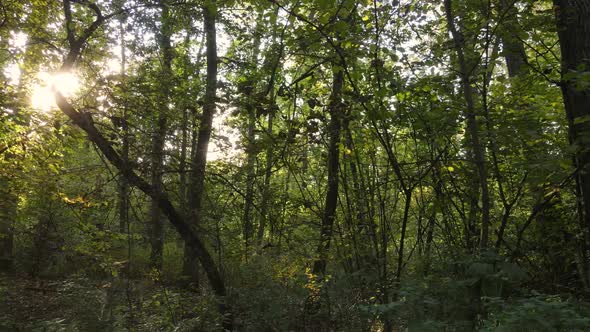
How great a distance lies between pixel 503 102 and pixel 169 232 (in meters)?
9.16

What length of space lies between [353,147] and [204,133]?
183 inches

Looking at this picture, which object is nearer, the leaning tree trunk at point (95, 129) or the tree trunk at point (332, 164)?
the tree trunk at point (332, 164)

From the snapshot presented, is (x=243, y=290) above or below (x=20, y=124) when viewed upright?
below

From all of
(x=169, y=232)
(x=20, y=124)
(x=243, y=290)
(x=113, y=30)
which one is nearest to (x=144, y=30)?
(x=113, y=30)

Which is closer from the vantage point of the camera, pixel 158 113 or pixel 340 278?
pixel 158 113

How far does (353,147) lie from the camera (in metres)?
4.98

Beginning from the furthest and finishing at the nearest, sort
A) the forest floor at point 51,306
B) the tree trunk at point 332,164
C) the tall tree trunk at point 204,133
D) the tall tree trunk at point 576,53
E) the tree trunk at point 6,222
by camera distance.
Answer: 1. the forest floor at point 51,306
2. the tree trunk at point 6,222
3. the tall tree trunk at point 204,133
4. the tree trunk at point 332,164
5. the tall tree trunk at point 576,53

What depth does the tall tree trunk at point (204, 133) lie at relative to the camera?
468cm

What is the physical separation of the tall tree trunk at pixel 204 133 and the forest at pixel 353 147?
6 centimetres

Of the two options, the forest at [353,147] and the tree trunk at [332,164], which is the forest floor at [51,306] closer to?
the forest at [353,147]

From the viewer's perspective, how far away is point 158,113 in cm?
521

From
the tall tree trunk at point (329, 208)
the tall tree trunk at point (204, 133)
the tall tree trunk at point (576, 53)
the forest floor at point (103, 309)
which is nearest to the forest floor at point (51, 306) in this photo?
the forest floor at point (103, 309)

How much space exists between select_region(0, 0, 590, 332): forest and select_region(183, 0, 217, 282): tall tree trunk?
0.06 metres

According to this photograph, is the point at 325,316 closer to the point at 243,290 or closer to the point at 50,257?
the point at 243,290
